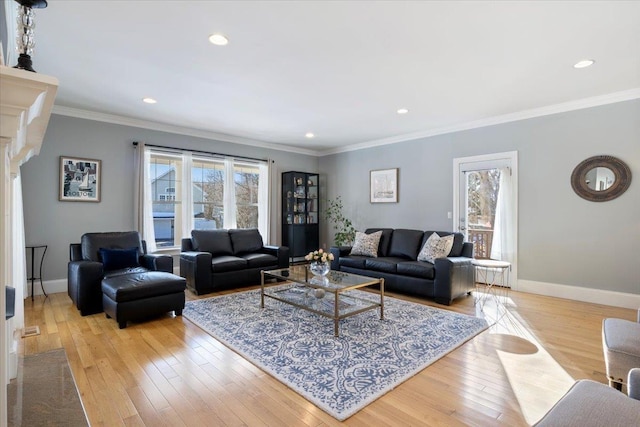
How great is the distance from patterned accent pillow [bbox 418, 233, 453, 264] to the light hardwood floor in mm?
1156

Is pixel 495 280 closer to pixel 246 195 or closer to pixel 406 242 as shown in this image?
pixel 406 242

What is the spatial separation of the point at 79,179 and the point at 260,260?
113 inches

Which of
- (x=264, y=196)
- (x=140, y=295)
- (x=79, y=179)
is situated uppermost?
(x=79, y=179)

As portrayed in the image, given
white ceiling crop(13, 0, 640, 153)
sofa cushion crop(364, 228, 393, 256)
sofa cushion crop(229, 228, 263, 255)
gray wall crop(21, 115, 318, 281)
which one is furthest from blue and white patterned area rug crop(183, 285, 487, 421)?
white ceiling crop(13, 0, 640, 153)

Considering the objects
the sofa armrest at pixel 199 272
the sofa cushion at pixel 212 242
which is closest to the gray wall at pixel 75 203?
the sofa cushion at pixel 212 242

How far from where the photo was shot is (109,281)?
11.0 ft

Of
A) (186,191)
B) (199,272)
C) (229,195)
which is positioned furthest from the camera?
(229,195)

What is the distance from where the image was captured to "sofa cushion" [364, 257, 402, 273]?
Result: 14.9 feet

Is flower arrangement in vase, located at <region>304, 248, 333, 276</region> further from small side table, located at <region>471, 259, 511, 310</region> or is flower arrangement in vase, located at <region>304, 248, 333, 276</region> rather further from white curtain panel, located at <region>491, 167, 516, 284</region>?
white curtain panel, located at <region>491, 167, 516, 284</region>

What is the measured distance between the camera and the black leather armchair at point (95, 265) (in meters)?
3.47

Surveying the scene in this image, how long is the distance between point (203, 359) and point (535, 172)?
477 centimetres

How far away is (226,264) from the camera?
4.59 meters

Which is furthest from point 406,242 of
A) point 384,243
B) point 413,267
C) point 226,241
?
point 226,241

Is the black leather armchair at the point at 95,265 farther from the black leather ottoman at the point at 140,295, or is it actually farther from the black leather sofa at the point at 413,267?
the black leather sofa at the point at 413,267
